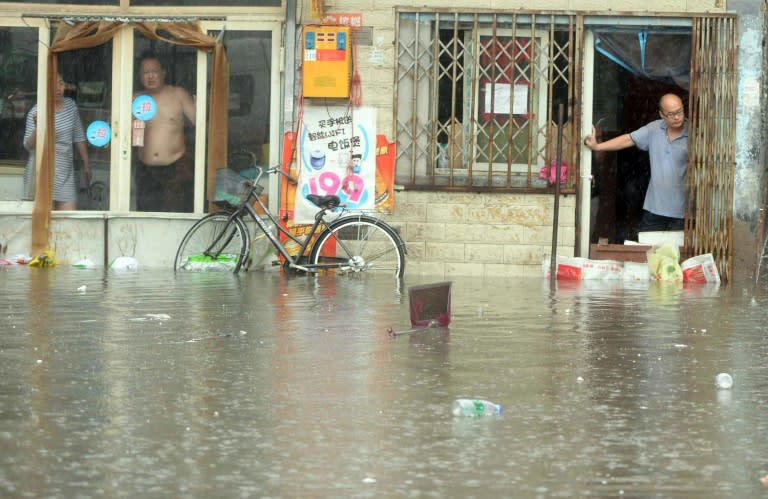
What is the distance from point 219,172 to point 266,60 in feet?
4.94

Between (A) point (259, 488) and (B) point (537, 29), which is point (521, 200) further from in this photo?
(A) point (259, 488)

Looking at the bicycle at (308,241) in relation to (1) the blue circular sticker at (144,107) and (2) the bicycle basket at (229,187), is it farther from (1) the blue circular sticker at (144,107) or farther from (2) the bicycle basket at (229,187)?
(1) the blue circular sticker at (144,107)

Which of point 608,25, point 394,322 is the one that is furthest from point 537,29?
point 394,322

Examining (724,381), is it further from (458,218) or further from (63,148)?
(63,148)

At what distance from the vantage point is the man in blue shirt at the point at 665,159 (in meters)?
14.5

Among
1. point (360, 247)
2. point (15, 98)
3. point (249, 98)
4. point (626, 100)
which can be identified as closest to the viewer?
point (360, 247)

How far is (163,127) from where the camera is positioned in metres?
15.2

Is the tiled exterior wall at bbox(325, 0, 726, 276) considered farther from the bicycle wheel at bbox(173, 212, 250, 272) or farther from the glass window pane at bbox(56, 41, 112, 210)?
the glass window pane at bbox(56, 41, 112, 210)

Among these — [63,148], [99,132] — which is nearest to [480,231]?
[99,132]

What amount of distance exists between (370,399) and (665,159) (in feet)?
29.6

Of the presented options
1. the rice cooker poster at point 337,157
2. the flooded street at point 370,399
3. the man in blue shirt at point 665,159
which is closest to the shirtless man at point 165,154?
the rice cooker poster at point 337,157

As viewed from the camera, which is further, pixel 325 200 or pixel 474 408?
pixel 325 200

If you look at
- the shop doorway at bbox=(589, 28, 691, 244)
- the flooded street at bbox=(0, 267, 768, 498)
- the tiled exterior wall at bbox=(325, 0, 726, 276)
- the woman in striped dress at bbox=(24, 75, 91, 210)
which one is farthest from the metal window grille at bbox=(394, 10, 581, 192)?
the flooded street at bbox=(0, 267, 768, 498)

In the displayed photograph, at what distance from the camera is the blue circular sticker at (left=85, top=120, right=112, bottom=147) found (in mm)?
15266
